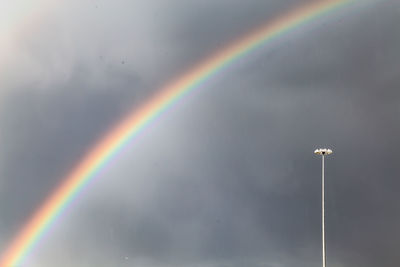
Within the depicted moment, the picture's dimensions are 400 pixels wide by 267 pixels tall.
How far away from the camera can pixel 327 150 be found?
2558cm
